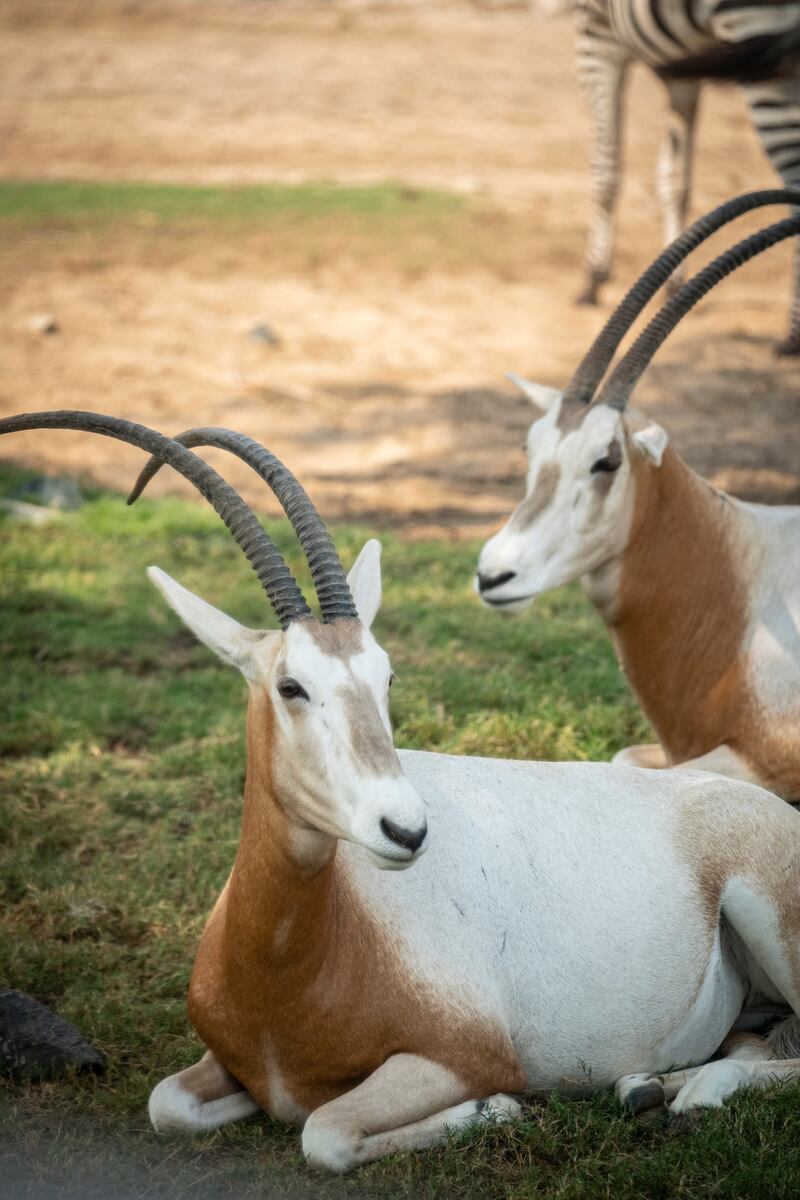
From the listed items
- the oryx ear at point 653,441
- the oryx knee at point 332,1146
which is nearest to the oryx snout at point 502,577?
the oryx ear at point 653,441

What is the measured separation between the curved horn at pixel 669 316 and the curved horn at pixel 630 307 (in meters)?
0.08

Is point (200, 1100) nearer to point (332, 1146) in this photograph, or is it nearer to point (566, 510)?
point (332, 1146)

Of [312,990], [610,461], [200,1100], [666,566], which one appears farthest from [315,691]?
[666,566]

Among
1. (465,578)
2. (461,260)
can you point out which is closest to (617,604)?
(465,578)

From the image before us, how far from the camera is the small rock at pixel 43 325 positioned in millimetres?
12461

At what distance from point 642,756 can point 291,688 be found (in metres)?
2.57

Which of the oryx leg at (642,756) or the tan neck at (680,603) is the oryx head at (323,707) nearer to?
the tan neck at (680,603)

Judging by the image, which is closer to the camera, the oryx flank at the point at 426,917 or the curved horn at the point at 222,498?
the oryx flank at the point at 426,917

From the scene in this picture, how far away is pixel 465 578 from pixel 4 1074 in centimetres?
428

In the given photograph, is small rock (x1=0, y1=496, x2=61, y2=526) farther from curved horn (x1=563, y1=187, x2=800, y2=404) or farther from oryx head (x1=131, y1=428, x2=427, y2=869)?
oryx head (x1=131, y1=428, x2=427, y2=869)

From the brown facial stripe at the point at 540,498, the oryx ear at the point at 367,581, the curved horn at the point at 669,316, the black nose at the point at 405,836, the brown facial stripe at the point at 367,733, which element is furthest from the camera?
the curved horn at the point at 669,316

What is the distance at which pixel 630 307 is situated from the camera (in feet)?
17.9

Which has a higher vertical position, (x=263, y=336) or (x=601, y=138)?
(x=601, y=138)

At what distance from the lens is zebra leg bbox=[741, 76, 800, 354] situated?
913 centimetres
